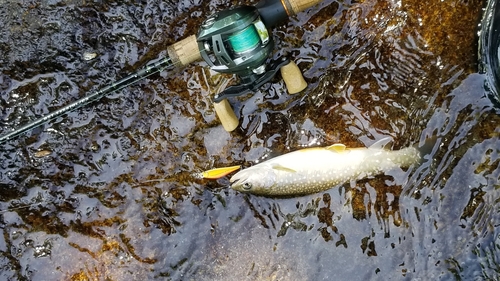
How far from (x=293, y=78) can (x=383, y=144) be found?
855 millimetres

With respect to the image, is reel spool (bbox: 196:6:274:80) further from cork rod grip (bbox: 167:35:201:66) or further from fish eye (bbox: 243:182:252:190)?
fish eye (bbox: 243:182:252:190)

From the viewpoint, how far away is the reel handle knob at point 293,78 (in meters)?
3.05

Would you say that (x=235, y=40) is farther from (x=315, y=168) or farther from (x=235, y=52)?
(x=315, y=168)

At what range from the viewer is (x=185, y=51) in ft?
9.71

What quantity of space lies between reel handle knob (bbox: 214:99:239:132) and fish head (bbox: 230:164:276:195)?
0.36m

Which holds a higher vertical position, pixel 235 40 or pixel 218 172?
pixel 235 40

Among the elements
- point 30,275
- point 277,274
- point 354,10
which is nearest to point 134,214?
point 30,275

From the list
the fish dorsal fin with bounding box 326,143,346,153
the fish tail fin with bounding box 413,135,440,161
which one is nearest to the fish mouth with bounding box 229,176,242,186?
the fish dorsal fin with bounding box 326,143,346,153

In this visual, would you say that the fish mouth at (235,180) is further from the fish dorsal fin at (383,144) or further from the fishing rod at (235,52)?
the fish dorsal fin at (383,144)

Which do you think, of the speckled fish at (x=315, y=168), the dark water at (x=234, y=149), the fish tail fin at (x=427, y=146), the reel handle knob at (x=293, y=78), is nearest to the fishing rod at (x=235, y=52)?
the reel handle knob at (x=293, y=78)

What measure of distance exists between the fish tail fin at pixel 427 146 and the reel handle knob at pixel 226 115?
1381 millimetres

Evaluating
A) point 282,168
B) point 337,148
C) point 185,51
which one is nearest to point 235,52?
point 185,51

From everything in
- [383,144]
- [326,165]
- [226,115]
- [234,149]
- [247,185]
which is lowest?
[383,144]

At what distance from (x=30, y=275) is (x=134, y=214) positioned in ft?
3.20
